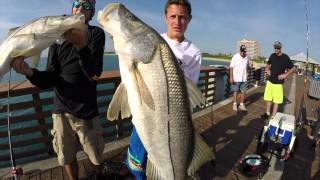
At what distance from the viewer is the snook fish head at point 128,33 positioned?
1790 mm

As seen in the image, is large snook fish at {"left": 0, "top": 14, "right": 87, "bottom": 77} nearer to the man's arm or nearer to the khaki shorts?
the man's arm

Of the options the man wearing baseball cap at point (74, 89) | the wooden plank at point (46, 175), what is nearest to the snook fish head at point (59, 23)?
the man wearing baseball cap at point (74, 89)

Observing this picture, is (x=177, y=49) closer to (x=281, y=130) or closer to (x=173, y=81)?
(x=173, y=81)

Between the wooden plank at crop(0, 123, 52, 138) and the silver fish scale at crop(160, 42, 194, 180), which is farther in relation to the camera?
the wooden plank at crop(0, 123, 52, 138)

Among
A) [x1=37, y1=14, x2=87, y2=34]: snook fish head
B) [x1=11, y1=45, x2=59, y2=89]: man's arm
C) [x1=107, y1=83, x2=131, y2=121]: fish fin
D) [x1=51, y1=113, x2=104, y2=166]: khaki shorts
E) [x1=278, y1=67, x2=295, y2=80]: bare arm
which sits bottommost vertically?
[x1=51, y1=113, x2=104, y2=166]: khaki shorts

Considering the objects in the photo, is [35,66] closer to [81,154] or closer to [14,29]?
[14,29]

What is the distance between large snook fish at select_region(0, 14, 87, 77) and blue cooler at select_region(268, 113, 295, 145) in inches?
175

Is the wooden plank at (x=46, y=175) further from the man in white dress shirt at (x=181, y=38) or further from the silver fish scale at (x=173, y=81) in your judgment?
the silver fish scale at (x=173, y=81)

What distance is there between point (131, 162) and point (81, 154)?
9.08ft

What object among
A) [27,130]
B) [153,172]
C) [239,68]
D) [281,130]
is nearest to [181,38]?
[153,172]

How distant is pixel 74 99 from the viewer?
3.38 meters

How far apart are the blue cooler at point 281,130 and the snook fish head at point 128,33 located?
14.2 feet

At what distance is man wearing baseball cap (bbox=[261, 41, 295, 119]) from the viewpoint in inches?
318

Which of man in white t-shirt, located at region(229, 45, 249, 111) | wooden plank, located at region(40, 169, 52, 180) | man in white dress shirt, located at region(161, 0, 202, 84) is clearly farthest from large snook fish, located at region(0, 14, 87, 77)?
man in white t-shirt, located at region(229, 45, 249, 111)
